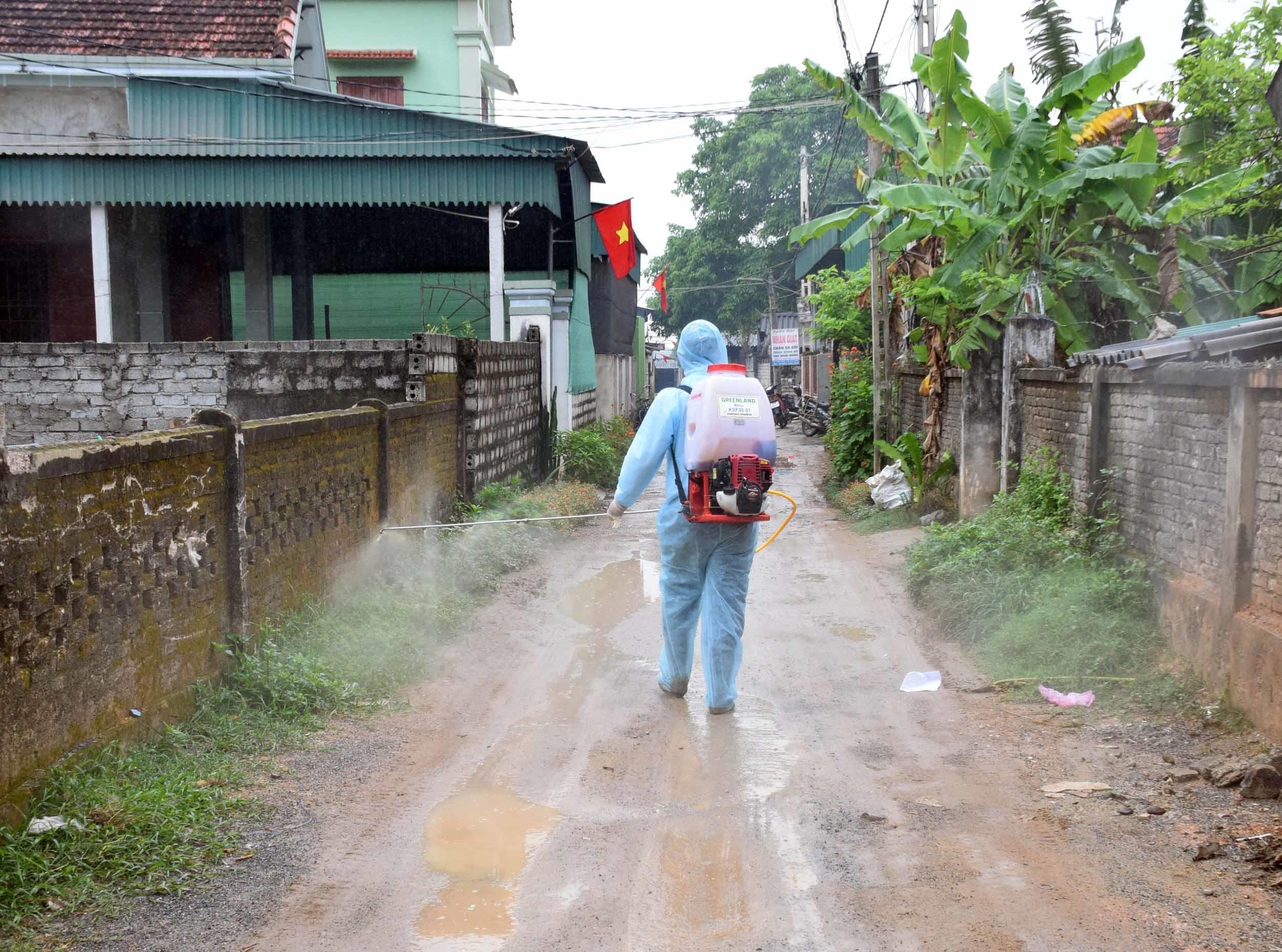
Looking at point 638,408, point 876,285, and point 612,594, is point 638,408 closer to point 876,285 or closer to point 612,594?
point 876,285

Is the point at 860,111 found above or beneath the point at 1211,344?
above

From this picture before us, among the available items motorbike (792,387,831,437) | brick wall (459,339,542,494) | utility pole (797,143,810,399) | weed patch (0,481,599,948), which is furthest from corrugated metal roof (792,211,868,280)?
weed patch (0,481,599,948)

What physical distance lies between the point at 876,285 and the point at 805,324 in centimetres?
2493

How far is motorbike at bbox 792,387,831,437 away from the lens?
Result: 29594mm

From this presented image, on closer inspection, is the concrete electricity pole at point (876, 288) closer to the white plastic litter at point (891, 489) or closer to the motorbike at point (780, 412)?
the white plastic litter at point (891, 489)

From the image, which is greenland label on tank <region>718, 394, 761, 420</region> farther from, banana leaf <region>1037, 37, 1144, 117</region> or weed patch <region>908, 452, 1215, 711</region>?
banana leaf <region>1037, 37, 1144, 117</region>

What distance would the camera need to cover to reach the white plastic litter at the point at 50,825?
3770 mm

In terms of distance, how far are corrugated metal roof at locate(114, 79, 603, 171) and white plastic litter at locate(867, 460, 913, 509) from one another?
6.03 m

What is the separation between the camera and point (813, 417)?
30672 mm

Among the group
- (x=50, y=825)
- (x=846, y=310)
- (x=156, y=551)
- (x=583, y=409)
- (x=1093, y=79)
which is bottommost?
(x=50, y=825)

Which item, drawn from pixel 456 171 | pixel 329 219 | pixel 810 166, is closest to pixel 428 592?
pixel 456 171

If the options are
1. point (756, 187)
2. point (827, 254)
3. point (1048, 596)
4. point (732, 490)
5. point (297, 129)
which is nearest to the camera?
point (732, 490)

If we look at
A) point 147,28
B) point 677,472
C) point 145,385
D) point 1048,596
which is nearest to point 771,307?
point 147,28

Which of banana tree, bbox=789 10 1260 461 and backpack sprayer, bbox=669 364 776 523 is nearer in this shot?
backpack sprayer, bbox=669 364 776 523
